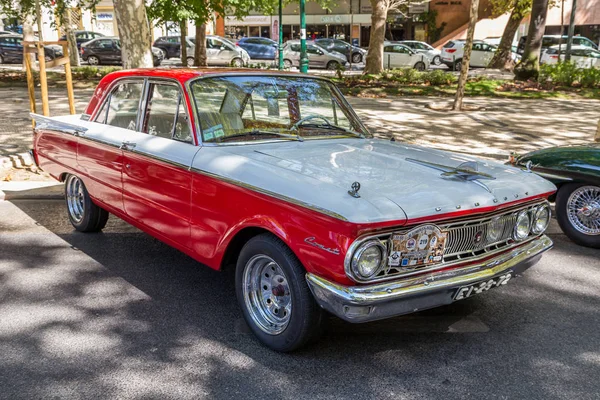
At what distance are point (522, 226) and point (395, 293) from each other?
1.28m

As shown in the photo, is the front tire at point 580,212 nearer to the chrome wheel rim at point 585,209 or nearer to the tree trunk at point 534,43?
the chrome wheel rim at point 585,209

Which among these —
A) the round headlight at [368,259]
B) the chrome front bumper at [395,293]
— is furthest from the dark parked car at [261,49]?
the round headlight at [368,259]

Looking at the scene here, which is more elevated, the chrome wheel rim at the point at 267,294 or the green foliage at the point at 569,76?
the green foliage at the point at 569,76

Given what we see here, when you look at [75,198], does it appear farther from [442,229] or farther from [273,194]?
[442,229]

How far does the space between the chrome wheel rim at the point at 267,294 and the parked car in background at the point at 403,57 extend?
27907 millimetres

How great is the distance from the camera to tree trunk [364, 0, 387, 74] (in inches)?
856

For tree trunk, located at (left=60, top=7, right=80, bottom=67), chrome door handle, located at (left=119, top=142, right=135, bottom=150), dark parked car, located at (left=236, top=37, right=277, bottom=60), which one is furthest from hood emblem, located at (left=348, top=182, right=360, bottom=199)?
dark parked car, located at (left=236, top=37, right=277, bottom=60)

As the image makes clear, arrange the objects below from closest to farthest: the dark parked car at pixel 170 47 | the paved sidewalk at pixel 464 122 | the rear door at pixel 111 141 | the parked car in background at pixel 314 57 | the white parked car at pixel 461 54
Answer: the rear door at pixel 111 141
the paved sidewalk at pixel 464 122
the white parked car at pixel 461 54
the parked car in background at pixel 314 57
the dark parked car at pixel 170 47

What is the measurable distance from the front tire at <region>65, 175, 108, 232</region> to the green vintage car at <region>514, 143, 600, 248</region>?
A: 4226 millimetres

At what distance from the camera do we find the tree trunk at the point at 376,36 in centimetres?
2173

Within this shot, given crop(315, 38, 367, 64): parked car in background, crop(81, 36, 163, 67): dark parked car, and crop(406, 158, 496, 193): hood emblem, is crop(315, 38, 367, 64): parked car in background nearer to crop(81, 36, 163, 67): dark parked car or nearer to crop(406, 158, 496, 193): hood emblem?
crop(81, 36, 163, 67): dark parked car

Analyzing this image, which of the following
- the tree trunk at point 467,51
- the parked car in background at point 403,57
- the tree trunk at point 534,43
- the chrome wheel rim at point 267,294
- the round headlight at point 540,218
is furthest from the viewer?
the parked car in background at point 403,57

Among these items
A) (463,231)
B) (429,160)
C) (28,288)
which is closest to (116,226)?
(28,288)

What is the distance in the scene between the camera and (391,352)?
3699 millimetres
